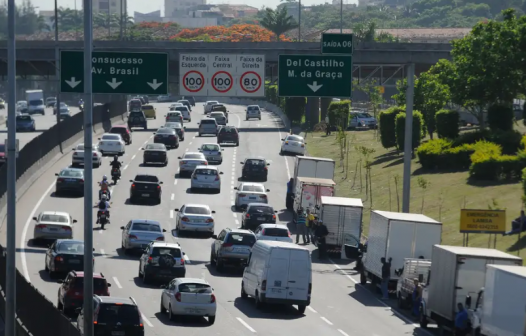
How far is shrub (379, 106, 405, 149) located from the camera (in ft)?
239

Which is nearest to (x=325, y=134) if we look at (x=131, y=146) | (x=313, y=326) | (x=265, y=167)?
(x=131, y=146)

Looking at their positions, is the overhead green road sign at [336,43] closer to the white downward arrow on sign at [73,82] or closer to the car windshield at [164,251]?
the car windshield at [164,251]

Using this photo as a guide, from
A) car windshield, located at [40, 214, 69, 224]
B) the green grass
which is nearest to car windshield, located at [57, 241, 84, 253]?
car windshield, located at [40, 214, 69, 224]

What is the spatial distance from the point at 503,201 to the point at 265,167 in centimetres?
2123

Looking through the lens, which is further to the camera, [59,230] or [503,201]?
[503,201]

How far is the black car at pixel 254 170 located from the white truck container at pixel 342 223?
20811 mm

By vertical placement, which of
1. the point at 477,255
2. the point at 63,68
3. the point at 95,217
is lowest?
the point at 95,217

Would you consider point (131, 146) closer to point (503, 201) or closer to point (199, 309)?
point (503, 201)

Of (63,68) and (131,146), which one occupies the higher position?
(63,68)

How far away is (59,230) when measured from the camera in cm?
4422

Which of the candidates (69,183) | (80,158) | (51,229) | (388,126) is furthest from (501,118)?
(51,229)

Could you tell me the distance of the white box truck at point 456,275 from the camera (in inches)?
1166

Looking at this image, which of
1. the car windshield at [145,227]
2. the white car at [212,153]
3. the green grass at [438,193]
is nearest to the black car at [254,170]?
the green grass at [438,193]

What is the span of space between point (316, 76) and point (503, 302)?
10.3 metres
